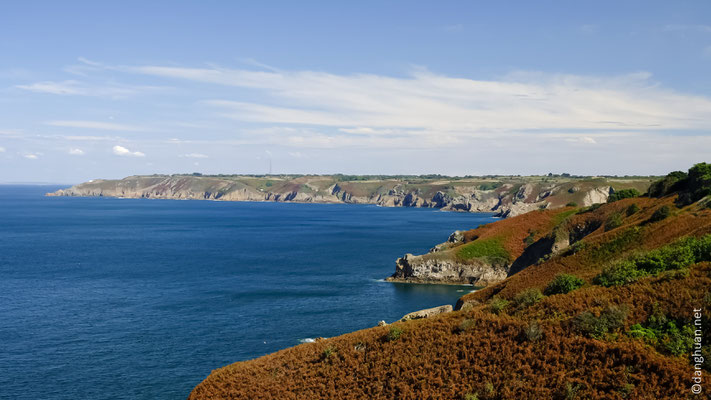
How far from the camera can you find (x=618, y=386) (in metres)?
20.4

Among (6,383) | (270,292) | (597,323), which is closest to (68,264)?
(270,292)

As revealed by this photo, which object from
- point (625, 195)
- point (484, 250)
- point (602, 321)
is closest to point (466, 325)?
point (602, 321)

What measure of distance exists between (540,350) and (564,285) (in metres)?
9.93

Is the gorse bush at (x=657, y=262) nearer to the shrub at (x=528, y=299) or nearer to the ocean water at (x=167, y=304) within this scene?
the shrub at (x=528, y=299)

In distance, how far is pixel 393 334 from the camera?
30.5 metres

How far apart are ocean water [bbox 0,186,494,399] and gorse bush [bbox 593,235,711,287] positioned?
39.3 metres

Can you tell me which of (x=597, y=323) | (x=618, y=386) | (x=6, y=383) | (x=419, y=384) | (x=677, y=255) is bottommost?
(x=6, y=383)

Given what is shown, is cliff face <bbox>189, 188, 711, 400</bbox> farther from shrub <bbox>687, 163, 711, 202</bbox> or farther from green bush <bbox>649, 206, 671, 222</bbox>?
shrub <bbox>687, 163, 711, 202</bbox>

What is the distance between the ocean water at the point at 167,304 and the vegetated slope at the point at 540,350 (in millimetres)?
23260

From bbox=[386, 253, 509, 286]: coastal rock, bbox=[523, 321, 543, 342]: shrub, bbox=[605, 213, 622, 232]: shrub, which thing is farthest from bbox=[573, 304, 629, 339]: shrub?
bbox=[386, 253, 509, 286]: coastal rock

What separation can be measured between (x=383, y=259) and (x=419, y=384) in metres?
101

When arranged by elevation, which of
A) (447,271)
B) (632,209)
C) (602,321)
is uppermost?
(632,209)

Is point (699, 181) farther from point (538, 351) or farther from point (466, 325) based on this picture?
point (538, 351)

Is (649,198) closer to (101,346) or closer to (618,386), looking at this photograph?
(618,386)
